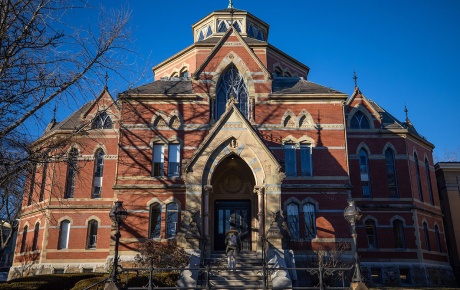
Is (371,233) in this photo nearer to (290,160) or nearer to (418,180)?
(418,180)

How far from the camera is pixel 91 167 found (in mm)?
28875

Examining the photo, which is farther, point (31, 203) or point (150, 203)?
point (31, 203)

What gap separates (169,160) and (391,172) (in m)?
16.0

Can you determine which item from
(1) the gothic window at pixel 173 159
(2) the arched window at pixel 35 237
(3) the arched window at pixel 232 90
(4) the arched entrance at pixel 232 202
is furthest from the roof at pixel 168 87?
(2) the arched window at pixel 35 237

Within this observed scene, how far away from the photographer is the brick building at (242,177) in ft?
72.2

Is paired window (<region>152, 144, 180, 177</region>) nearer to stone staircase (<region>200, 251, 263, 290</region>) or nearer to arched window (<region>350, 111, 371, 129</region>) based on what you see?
stone staircase (<region>200, 251, 263, 290</region>)

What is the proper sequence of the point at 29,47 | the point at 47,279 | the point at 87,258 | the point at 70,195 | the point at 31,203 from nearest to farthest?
the point at 29,47, the point at 47,279, the point at 87,258, the point at 70,195, the point at 31,203

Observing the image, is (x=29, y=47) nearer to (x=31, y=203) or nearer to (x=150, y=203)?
(x=150, y=203)

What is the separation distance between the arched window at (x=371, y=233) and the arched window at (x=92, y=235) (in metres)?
18.5

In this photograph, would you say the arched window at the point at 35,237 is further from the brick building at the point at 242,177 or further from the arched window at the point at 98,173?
the arched window at the point at 98,173

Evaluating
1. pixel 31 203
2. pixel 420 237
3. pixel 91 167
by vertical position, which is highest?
pixel 91 167

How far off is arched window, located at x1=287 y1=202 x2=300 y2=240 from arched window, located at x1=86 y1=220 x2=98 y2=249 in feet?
43.0

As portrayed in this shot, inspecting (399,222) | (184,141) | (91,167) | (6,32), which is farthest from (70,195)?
(399,222)

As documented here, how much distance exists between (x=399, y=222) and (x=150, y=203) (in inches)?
675
